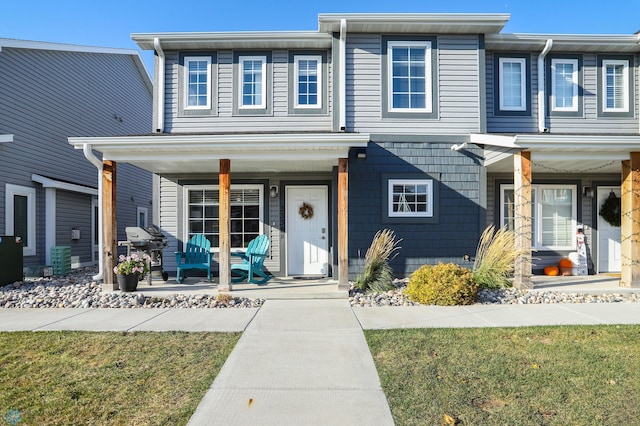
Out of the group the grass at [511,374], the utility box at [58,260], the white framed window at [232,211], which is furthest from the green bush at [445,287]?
the utility box at [58,260]

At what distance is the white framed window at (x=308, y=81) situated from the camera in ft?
27.9

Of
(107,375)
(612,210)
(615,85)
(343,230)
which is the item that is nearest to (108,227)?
(343,230)

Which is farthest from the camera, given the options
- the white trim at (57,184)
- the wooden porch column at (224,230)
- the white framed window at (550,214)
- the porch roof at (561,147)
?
the white trim at (57,184)

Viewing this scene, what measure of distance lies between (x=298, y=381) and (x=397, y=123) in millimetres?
6012

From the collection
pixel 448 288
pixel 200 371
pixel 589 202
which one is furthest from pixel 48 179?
pixel 589 202

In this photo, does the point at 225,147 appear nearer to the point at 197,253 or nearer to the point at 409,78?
the point at 197,253

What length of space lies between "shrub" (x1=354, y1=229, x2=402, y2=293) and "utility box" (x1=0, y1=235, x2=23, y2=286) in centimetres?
685

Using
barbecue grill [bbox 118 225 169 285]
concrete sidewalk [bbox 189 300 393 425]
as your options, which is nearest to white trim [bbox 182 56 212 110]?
barbecue grill [bbox 118 225 169 285]

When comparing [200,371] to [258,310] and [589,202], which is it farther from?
[589,202]

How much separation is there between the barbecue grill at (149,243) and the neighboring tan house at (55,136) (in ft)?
12.4

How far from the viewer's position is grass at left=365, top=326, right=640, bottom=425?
2725mm

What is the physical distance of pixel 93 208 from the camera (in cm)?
1232

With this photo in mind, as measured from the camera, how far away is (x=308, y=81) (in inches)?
337

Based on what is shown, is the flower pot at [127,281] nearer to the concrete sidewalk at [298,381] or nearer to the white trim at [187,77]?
the concrete sidewalk at [298,381]
